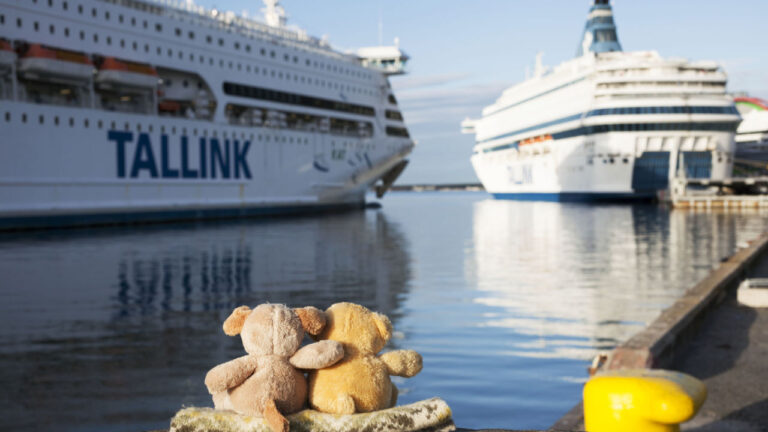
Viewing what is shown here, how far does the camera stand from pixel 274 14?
48.9 m

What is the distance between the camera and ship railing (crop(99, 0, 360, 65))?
121 feet

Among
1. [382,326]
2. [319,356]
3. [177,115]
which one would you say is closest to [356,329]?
[382,326]

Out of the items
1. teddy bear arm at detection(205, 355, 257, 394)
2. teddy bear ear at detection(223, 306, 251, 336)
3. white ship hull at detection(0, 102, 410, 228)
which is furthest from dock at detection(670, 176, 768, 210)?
teddy bear arm at detection(205, 355, 257, 394)

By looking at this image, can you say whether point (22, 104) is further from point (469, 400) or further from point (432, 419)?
point (432, 419)

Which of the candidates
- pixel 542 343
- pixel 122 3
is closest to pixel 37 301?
pixel 542 343

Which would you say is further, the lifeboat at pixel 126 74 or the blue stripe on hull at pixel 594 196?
the blue stripe on hull at pixel 594 196

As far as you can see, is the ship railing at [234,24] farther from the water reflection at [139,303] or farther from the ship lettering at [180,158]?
the water reflection at [139,303]

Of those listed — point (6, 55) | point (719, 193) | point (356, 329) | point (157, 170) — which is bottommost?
point (719, 193)

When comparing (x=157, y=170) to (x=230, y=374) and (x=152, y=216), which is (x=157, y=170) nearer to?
(x=152, y=216)

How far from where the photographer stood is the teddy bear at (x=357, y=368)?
2801 mm

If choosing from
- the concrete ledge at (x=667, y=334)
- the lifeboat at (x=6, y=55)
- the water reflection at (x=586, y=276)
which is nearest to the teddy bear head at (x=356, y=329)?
the concrete ledge at (x=667, y=334)

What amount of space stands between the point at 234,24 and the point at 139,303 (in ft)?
105

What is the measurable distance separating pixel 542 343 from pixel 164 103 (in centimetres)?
3202

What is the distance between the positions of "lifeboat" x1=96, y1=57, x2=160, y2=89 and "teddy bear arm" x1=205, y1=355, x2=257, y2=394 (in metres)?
32.8
